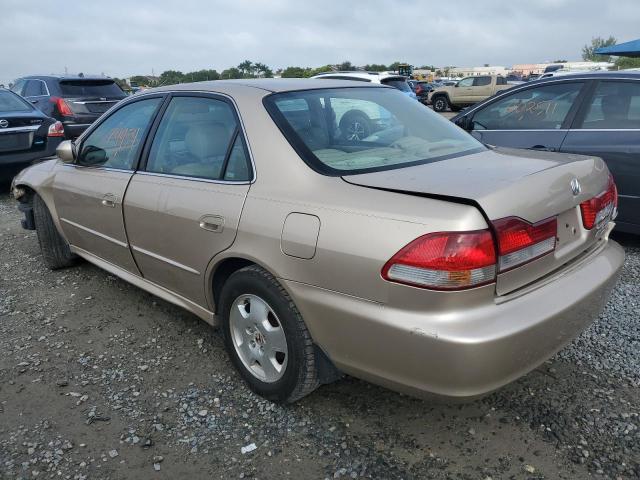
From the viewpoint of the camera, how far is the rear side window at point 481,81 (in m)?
25.3

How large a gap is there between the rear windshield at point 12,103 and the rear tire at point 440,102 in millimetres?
21398

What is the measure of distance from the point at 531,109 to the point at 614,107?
0.71 metres

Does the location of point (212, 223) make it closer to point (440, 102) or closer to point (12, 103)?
point (12, 103)

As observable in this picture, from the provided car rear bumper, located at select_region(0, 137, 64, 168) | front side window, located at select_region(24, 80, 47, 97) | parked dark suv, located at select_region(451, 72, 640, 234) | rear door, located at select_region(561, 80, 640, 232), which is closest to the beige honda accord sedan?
parked dark suv, located at select_region(451, 72, 640, 234)

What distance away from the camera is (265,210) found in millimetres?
2426

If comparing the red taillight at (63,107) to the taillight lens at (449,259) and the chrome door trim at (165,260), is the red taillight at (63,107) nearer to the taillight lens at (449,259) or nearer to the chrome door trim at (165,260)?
the chrome door trim at (165,260)

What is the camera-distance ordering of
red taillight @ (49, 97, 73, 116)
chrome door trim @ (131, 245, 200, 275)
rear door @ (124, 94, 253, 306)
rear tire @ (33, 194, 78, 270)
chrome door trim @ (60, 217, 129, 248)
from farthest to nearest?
red taillight @ (49, 97, 73, 116) < rear tire @ (33, 194, 78, 270) < chrome door trim @ (60, 217, 129, 248) < chrome door trim @ (131, 245, 200, 275) < rear door @ (124, 94, 253, 306)

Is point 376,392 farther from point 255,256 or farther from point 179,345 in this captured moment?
point 179,345

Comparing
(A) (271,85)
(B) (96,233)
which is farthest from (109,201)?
(A) (271,85)

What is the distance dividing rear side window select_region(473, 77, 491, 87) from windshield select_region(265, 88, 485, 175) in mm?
23991

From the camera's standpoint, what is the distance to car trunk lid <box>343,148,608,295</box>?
79.7 inches

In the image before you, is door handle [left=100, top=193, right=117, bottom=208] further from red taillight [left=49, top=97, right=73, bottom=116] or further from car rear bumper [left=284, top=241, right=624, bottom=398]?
red taillight [left=49, top=97, right=73, bottom=116]

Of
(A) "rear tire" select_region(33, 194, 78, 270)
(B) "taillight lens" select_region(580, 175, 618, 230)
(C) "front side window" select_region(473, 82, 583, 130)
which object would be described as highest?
(C) "front side window" select_region(473, 82, 583, 130)

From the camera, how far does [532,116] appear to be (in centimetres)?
501
